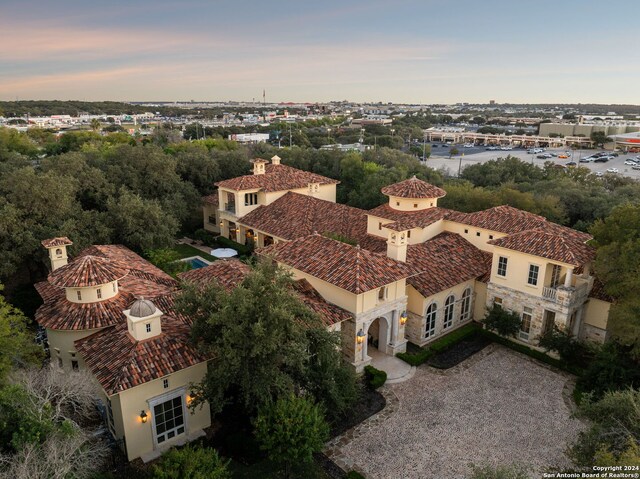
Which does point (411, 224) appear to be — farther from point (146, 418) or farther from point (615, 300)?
point (146, 418)

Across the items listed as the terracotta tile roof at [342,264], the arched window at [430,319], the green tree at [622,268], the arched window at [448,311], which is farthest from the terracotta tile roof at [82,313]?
the green tree at [622,268]

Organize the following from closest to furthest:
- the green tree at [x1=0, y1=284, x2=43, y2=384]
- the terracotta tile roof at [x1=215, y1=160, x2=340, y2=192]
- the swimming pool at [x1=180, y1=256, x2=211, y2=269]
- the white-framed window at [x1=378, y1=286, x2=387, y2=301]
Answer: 1. the green tree at [x1=0, y1=284, x2=43, y2=384]
2. the white-framed window at [x1=378, y1=286, x2=387, y2=301]
3. the swimming pool at [x1=180, y1=256, x2=211, y2=269]
4. the terracotta tile roof at [x1=215, y1=160, x2=340, y2=192]

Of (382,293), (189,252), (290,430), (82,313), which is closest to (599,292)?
(382,293)

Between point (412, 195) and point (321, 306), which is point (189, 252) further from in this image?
point (321, 306)

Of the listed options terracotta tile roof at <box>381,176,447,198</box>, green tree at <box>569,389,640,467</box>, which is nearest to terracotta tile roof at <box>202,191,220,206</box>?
terracotta tile roof at <box>381,176,447,198</box>

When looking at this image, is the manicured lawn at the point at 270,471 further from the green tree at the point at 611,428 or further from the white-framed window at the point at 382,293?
the white-framed window at the point at 382,293

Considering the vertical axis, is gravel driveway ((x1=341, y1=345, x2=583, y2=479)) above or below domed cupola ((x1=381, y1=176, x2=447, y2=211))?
below

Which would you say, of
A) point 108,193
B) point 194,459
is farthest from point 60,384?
point 108,193

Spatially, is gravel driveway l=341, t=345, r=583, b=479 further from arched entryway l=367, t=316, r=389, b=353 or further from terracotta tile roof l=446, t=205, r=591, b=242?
terracotta tile roof l=446, t=205, r=591, b=242
